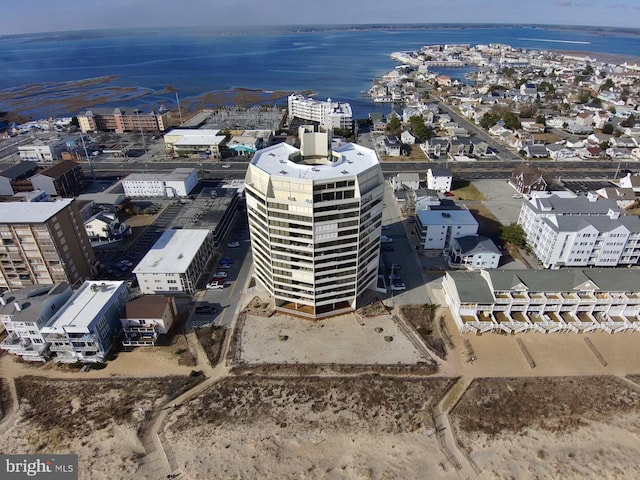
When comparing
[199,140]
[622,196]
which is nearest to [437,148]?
[622,196]

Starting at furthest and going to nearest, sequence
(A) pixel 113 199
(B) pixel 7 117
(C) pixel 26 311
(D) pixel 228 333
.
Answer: (B) pixel 7 117, (A) pixel 113 199, (D) pixel 228 333, (C) pixel 26 311

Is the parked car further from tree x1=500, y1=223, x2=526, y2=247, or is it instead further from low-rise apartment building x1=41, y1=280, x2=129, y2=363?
tree x1=500, y1=223, x2=526, y2=247

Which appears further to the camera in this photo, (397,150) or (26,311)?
(397,150)

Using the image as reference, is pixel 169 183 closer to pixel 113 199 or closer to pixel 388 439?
pixel 113 199

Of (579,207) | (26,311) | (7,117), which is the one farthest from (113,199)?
(7,117)

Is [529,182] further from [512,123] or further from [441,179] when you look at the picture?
[512,123]

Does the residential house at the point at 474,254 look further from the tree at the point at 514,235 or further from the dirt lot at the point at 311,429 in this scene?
the dirt lot at the point at 311,429

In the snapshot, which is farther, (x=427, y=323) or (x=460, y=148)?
(x=460, y=148)
